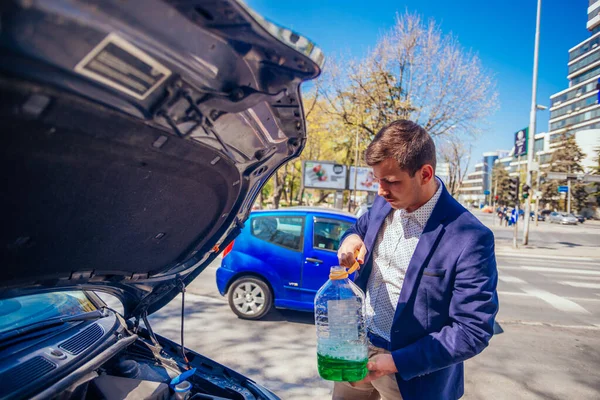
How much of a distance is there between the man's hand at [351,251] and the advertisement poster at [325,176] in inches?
836

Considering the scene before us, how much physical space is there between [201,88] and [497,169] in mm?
94387

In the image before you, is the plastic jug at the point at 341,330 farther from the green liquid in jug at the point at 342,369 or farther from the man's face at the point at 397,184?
the man's face at the point at 397,184

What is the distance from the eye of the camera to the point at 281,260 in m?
5.29

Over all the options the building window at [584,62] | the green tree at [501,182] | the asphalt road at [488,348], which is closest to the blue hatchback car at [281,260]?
the asphalt road at [488,348]

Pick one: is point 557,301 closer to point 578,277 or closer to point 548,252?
point 578,277

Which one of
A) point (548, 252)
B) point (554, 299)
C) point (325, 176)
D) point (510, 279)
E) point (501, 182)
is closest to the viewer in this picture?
point (554, 299)

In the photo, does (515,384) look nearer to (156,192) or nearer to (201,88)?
(156,192)

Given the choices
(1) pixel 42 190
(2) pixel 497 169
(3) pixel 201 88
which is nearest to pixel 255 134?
(3) pixel 201 88

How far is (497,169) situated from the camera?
84375 millimetres

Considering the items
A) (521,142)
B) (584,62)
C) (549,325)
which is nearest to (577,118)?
(584,62)

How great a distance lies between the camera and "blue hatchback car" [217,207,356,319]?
525cm

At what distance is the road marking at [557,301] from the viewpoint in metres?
7.06

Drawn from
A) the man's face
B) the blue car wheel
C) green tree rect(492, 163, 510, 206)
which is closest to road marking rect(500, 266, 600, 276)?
the blue car wheel

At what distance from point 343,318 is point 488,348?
389 cm
